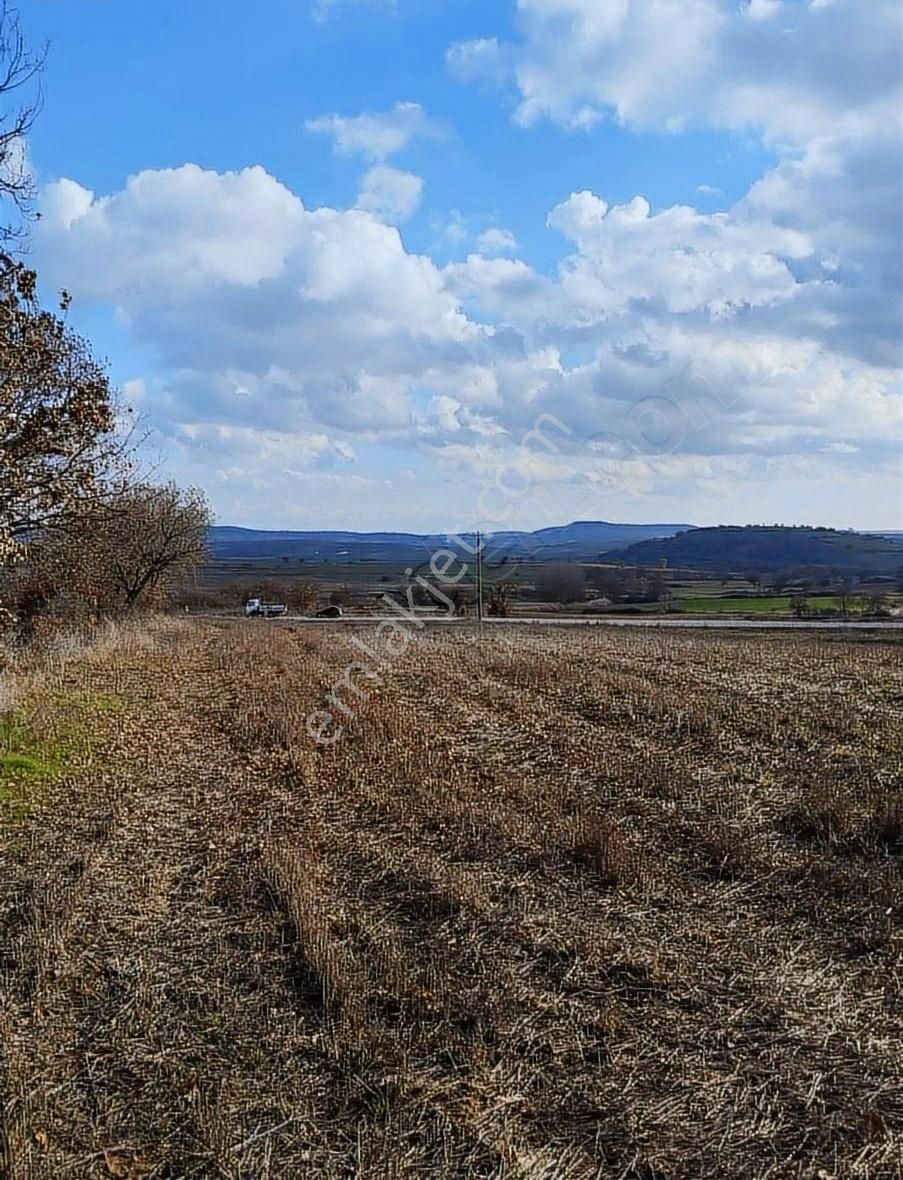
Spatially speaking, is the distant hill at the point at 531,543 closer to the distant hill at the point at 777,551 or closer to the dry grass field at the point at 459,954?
the distant hill at the point at 777,551

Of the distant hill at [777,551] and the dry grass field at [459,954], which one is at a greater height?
the distant hill at [777,551]

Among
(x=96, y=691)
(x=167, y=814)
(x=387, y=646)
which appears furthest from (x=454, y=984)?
(x=387, y=646)

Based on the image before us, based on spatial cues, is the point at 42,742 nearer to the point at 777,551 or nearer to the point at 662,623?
the point at 662,623

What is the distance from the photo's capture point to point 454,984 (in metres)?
5.24

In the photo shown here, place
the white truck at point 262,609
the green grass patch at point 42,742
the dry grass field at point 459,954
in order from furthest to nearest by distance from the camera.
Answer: the white truck at point 262,609
the green grass patch at point 42,742
the dry grass field at point 459,954

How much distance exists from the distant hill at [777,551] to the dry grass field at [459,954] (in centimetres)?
3578

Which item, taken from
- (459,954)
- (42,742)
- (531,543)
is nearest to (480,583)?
(531,543)

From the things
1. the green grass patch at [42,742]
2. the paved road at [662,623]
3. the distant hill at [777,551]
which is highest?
the distant hill at [777,551]

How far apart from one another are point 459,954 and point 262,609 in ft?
157

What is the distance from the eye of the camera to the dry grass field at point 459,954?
3.93 m

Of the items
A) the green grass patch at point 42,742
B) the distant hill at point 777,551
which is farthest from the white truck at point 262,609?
the green grass patch at point 42,742

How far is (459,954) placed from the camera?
5.66 meters

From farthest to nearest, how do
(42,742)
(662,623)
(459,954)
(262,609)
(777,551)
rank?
(262,609)
(777,551)
(662,623)
(42,742)
(459,954)

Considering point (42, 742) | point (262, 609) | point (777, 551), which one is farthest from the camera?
point (262, 609)
